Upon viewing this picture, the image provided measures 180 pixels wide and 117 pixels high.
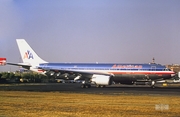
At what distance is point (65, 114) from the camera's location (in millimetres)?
14758

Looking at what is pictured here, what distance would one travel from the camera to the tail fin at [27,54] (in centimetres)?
5812

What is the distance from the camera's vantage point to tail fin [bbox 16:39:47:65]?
5812 cm

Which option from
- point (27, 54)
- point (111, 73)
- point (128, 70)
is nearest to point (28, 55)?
point (27, 54)

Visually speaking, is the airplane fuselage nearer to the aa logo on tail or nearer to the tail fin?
the tail fin

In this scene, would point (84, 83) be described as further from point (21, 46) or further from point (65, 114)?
point (65, 114)

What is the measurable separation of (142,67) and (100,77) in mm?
6687

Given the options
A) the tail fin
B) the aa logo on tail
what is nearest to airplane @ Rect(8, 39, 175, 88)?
the tail fin

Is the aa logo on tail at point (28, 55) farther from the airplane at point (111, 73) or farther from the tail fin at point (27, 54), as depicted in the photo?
the airplane at point (111, 73)

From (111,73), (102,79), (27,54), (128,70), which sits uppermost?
(27,54)

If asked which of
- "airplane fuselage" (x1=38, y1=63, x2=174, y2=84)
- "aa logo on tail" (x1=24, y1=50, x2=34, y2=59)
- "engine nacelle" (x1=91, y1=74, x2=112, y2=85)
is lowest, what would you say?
"engine nacelle" (x1=91, y1=74, x2=112, y2=85)

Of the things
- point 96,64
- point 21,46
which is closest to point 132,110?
point 96,64

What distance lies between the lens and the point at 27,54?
5856cm

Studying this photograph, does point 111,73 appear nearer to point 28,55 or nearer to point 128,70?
point 128,70

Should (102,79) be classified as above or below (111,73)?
below
